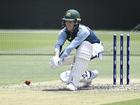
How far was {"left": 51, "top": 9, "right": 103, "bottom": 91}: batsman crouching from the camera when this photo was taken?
10.8 m

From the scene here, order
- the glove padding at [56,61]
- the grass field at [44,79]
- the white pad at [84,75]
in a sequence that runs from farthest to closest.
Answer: the white pad at [84,75], the glove padding at [56,61], the grass field at [44,79]

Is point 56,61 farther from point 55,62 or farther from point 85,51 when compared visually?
point 85,51

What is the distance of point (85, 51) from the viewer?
10.9 metres

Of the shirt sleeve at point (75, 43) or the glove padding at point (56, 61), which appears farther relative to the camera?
the shirt sleeve at point (75, 43)

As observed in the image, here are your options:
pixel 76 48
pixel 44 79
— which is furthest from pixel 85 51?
pixel 44 79

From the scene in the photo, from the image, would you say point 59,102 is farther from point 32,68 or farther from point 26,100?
point 32,68

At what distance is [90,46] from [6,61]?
8.26m

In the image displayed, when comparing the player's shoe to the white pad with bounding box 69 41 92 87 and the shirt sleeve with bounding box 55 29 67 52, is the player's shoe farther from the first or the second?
the shirt sleeve with bounding box 55 29 67 52

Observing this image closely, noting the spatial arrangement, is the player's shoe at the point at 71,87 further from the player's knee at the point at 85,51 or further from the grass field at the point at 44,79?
the player's knee at the point at 85,51

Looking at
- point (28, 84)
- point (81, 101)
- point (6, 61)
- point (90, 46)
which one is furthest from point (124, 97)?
point (6, 61)

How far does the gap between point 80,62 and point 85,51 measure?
25 centimetres

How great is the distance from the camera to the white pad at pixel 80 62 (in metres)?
10.8

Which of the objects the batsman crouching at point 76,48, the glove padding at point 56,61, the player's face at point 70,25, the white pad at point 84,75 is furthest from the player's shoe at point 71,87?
the player's face at point 70,25

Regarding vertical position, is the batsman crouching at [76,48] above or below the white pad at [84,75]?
above
